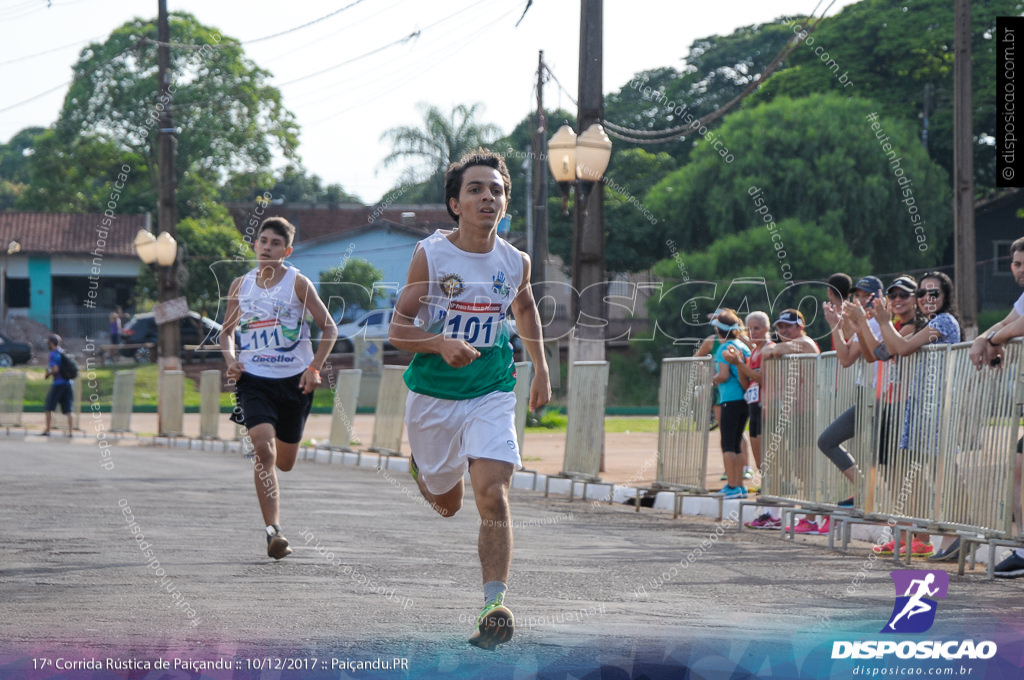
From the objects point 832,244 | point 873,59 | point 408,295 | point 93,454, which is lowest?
point 93,454

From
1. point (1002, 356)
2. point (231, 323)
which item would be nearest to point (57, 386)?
point (231, 323)

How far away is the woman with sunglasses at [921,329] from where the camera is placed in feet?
31.6

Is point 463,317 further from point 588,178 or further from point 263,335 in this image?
point 588,178

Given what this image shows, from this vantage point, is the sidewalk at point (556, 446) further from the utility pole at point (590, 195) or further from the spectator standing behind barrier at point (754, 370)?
the spectator standing behind barrier at point (754, 370)

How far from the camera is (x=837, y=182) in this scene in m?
42.7

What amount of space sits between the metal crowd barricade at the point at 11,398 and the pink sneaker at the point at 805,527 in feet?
73.9

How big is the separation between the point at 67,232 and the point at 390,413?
1756 inches

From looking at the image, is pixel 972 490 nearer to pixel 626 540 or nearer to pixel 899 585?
pixel 899 585

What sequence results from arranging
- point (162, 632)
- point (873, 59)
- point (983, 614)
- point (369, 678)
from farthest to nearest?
point (873, 59) → point (983, 614) → point (162, 632) → point (369, 678)

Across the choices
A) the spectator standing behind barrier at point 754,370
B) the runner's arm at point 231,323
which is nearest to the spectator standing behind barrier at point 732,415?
the spectator standing behind barrier at point 754,370

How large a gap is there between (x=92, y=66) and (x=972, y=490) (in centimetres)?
5386

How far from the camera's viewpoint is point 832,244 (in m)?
41.5

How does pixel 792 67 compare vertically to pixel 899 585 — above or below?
above

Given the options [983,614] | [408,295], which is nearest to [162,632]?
[408,295]
